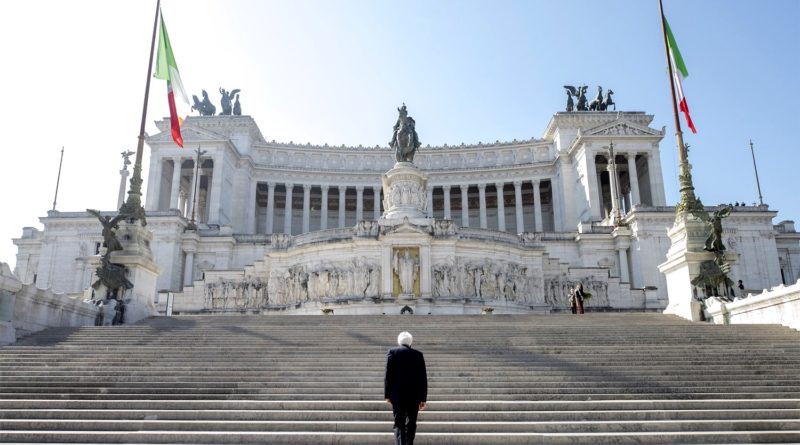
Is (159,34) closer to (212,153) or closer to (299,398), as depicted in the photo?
(299,398)

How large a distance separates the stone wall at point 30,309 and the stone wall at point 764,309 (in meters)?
19.1

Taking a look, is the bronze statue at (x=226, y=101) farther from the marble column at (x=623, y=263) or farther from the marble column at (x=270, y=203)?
the marble column at (x=623, y=263)

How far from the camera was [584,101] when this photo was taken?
66.9m

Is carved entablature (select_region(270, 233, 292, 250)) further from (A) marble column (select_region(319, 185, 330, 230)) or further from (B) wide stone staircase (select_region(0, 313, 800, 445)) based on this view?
(A) marble column (select_region(319, 185, 330, 230))

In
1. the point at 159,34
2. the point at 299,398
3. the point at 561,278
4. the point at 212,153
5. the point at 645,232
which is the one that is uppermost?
the point at 212,153

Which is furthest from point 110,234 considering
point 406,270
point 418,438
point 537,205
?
point 537,205

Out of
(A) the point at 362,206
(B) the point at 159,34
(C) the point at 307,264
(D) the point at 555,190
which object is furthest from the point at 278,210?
(B) the point at 159,34

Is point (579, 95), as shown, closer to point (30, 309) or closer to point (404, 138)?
point (404, 138)

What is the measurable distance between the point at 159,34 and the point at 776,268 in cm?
4602

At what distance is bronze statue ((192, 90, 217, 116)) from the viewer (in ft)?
219

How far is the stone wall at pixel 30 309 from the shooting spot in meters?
15.0

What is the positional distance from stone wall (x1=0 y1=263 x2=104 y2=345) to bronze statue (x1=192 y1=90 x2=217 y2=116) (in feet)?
171

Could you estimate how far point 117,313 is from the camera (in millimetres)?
19672

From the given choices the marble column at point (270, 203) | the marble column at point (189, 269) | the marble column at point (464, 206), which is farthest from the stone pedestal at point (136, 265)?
the marble column at point (464, 206)
